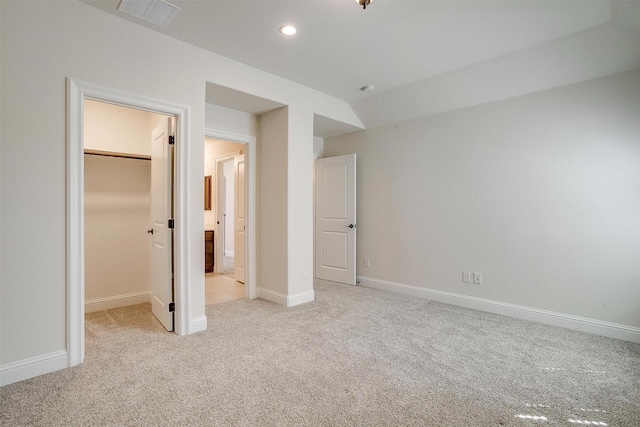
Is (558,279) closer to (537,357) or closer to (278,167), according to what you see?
(537,357)

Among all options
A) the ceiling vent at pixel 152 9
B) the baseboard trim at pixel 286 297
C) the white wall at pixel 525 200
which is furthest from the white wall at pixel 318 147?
the ceiling vent at pixel 152 9

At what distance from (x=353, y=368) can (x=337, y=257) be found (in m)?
2.82

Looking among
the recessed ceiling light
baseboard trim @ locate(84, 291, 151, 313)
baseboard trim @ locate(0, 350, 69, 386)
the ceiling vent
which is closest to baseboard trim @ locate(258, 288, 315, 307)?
baseboard trim @ locate(84, 291, 151, 313)

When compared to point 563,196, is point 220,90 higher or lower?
higher

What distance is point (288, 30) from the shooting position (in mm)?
2676

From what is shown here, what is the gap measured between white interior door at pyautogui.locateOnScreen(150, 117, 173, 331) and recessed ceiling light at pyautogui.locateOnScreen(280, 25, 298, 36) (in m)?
1.28

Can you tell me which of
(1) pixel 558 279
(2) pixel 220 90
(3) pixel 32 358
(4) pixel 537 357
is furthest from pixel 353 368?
(2) pixel 220 90

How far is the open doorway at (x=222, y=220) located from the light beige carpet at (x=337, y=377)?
1.67 meters

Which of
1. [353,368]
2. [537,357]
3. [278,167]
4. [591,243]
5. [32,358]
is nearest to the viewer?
[32,358]

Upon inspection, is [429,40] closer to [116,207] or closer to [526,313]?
[526,313]

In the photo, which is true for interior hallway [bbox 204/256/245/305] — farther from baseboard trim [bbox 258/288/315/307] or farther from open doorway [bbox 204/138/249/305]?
baseboard trim [bbox 258/288/315/307]

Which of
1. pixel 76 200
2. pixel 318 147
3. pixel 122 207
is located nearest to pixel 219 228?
pixel 122 207

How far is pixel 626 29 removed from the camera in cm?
250

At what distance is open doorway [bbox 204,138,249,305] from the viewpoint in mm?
4875
